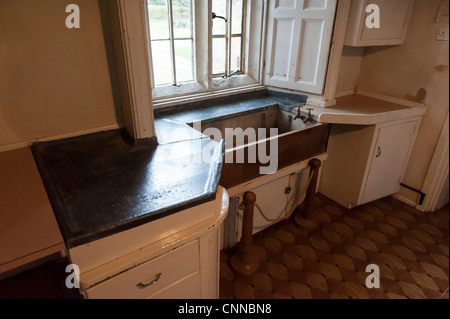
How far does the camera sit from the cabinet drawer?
0.92 meters

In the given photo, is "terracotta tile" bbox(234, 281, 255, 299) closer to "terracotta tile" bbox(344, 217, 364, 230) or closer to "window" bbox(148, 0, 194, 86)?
"terracotta tile" bbox(344, 217, 364, 230)

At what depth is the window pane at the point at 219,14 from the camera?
2.01 m

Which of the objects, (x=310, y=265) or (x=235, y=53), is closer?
(x=310, y=265)

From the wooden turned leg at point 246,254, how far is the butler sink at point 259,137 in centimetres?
21

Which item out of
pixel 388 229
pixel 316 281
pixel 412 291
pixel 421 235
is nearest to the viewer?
pixel 412 291

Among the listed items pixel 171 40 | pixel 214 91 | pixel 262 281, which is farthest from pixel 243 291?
pixel 171 40

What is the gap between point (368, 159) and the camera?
203 centimetres

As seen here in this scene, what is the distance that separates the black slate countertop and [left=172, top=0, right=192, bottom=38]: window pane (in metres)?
0.71

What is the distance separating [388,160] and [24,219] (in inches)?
86.5

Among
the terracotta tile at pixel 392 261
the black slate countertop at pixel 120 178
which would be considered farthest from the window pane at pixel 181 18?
the terracotta tile at pixel 392 261

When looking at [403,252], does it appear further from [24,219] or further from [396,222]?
[24,219]

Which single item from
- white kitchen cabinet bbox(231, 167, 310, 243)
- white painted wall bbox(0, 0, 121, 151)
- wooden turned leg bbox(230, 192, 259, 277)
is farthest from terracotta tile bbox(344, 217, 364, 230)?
white painted wall bbox(0, 0, 121, 151)

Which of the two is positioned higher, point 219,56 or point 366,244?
point 219,56

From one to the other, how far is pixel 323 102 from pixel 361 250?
1.02m
